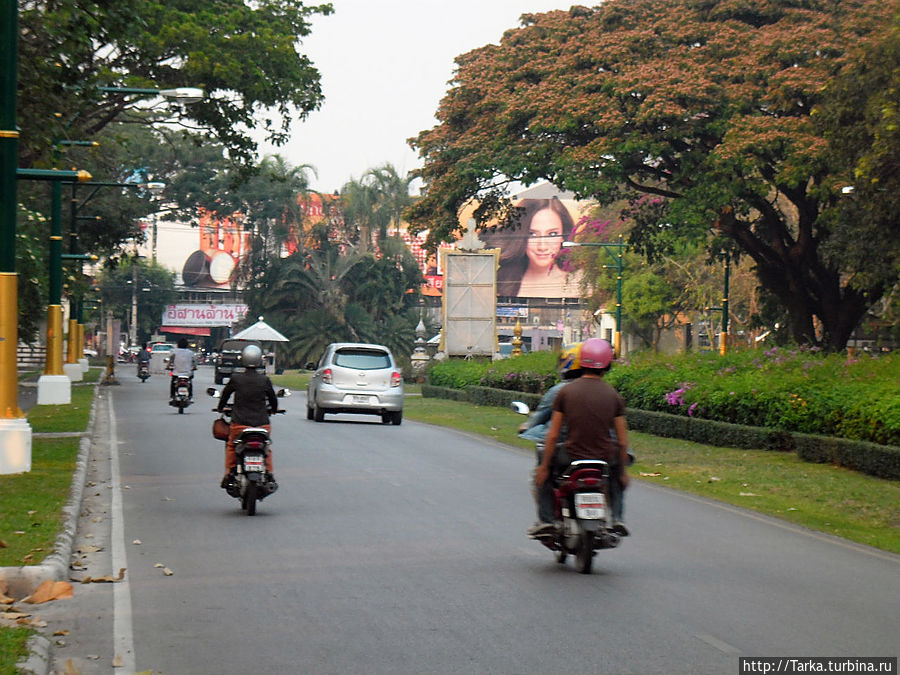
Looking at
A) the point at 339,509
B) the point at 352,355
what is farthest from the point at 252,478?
the point at 352,355

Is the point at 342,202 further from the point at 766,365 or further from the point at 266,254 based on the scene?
the point at 766,365

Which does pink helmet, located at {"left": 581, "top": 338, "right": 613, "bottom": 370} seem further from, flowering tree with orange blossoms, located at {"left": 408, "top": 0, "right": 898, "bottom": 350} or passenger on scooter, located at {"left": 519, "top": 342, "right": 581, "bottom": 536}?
flowering tree with orange blossoms, located at {"left": 408, "top": 0, "right": 898, "bottom": 350}

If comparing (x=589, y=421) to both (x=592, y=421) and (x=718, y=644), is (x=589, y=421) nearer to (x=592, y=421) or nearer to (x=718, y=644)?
(x=592, y=421)

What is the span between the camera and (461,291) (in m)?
50.5

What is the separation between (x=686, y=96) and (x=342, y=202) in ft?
172

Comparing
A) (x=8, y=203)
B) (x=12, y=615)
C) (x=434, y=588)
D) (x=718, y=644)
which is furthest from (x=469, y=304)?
(x=718, y=644)

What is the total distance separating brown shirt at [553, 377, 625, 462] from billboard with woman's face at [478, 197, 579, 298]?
108 metres

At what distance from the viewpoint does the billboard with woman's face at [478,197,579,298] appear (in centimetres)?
11806

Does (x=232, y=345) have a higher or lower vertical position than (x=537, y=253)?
lower

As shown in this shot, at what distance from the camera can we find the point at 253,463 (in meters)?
13.8

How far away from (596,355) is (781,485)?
8.74m

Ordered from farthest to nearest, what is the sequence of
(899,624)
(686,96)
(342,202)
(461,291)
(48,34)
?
(342,202) → (461,291) → (686,96) → (48,34) → (899,624)

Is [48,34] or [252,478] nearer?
[252,478]

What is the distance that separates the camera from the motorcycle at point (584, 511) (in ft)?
32.5
